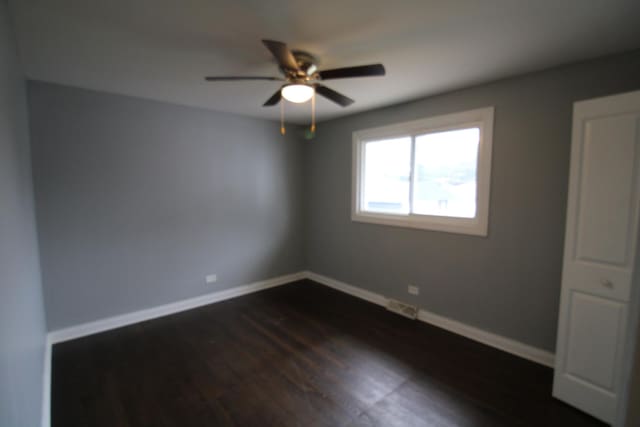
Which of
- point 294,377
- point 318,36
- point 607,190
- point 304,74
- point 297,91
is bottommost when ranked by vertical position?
point 294,377

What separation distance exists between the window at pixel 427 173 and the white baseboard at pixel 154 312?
69.9 inches

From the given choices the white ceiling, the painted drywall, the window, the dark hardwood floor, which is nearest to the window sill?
the window

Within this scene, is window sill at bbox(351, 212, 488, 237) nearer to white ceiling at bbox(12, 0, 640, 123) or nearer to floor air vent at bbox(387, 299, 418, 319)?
floor air vent at bbox(387, 299, 418, 319)

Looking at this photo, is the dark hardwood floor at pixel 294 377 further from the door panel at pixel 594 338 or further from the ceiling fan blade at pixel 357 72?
the ceiling fan blade at pixel 357 72

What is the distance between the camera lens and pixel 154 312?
341 centimetres

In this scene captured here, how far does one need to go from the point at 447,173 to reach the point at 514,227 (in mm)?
854

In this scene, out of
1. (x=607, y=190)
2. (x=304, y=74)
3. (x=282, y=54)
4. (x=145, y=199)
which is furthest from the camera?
(x=145, y=199)

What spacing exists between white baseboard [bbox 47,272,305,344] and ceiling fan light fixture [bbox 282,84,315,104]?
2873mm

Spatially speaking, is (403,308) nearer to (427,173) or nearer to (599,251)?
(427,173)

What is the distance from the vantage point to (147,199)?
10.9 feet

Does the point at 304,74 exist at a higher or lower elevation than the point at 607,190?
higher

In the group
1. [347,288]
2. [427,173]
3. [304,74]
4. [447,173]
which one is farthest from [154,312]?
[447,173]

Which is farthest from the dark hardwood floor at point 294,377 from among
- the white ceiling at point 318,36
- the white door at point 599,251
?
the white ceiling at point 318,36

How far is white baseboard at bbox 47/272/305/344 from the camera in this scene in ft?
9.55
